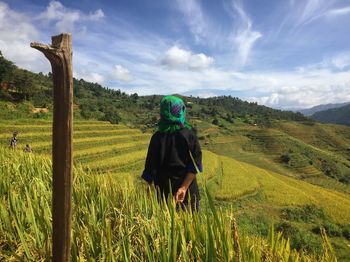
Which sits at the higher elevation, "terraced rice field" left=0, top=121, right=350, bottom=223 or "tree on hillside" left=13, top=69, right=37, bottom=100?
"tree on hillside" left=13, top=69, right=37, bottom=100

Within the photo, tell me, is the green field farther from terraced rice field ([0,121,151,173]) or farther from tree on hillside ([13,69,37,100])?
tree on hillside ([13,69,37,100])

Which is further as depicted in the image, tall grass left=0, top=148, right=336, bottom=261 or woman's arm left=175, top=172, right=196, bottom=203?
woman's arm left=175, top=172, right=196, bottom=203

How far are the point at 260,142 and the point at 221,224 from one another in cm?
6685

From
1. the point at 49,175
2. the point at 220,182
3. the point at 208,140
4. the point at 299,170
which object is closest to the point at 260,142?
the point at 208,140

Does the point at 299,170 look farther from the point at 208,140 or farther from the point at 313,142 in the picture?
the point at 313,142

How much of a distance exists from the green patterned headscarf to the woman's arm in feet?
1.54

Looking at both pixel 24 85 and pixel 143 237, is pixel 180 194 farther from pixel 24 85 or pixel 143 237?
pixel 24 85

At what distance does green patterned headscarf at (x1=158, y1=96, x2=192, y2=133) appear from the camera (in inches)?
112

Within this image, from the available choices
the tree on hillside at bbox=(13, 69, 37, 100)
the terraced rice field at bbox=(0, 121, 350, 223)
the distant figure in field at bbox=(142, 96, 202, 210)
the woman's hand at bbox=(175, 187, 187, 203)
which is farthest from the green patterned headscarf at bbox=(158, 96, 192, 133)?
the tree on hillside at bbox=(13, 69, 37, 100)

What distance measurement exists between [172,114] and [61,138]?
5.75 feet

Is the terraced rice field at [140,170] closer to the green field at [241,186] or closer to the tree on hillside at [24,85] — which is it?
the green field at [241,186]

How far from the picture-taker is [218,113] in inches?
4006

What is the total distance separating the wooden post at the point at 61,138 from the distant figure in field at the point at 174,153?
1.66m

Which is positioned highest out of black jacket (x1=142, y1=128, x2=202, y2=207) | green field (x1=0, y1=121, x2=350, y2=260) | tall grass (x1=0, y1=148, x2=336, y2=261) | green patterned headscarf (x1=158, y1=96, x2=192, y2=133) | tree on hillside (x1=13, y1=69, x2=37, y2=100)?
tree on hillside (x1=13, y1=69, x2=37, y2=100)
